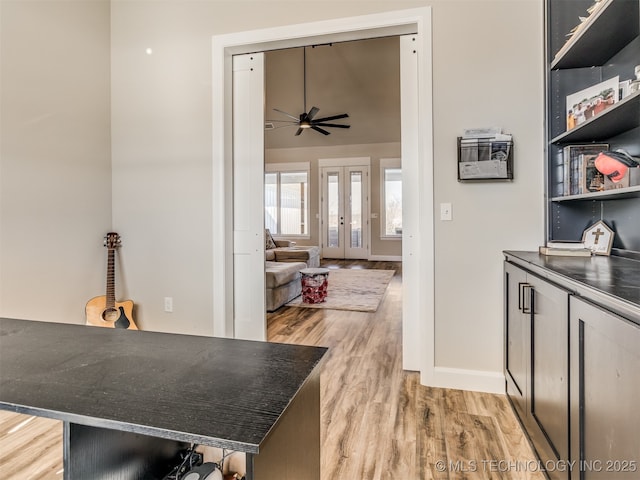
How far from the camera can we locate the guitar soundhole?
2824 millimetres

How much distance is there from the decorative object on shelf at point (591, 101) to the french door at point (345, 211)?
716 centimetres

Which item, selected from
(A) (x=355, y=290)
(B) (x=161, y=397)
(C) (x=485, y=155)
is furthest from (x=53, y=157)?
(A) (x=355, y=290)

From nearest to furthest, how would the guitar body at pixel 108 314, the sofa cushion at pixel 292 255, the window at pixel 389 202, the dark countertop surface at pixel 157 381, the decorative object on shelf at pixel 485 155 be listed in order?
the dark countertop surface at pixel 157 381, the decorative object on shelf at pixel 485 155, the guitar body at pixel 108 314, the sofa cushion at pixel 292 255, the window at pixel 389 202

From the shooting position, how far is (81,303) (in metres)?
2.79

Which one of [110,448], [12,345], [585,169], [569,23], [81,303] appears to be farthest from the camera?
[81,303]

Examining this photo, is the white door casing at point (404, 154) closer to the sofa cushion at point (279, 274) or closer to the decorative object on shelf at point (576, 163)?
the decorative object on shelf at point (576, 163)

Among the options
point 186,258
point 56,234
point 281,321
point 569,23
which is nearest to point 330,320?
point 281,321

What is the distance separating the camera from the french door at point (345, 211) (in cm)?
924

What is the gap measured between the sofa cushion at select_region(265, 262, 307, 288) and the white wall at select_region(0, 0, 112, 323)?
172 cm

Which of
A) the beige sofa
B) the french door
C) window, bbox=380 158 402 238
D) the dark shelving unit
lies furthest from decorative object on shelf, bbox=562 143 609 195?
the french door

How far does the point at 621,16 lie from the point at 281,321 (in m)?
3.37

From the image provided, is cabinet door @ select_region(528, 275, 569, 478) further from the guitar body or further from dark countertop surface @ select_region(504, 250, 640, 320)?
the guitar body

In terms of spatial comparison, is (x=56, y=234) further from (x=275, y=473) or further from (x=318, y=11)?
(x=275, y=473)

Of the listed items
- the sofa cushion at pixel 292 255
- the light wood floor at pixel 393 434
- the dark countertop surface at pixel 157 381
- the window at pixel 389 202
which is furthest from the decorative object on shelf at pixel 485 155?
the window at pixel 389 202
